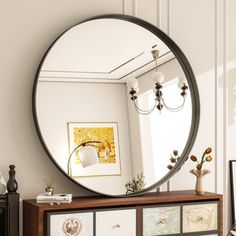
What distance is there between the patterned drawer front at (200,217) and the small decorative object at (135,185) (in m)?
0.28

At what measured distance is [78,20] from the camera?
311 centimetres

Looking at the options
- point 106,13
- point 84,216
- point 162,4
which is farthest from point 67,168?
point 162,4

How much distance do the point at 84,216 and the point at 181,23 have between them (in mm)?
1397

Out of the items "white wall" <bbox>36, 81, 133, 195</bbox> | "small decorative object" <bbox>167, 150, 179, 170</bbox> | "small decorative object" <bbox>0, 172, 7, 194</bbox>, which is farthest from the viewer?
"small decorative object" <bbox>167, 150, 179, 170</bbox>

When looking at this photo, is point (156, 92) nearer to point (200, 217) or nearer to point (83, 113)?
point (83, 113)

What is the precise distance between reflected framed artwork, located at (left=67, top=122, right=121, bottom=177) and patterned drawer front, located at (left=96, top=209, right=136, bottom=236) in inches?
10.3

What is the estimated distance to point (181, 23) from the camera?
345 cm

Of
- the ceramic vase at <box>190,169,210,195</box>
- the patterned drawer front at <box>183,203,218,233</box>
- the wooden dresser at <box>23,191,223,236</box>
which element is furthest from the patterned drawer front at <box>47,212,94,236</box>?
the ceramic vase at <box>190,169,210,195</box>

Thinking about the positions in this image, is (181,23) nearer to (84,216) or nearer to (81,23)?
(81,23)

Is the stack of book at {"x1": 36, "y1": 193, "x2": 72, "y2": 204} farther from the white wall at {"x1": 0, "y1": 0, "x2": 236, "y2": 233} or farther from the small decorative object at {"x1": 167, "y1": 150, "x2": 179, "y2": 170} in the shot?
the small decorative object at {"x1": 167, "y1": 150, "x2": 179, "y2": 170}

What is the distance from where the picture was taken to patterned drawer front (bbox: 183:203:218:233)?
10.2ft

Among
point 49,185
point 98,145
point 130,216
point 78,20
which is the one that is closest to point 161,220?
point 130,216

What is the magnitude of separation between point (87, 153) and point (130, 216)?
1.37 ft

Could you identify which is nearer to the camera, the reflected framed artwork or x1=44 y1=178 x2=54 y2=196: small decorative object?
x1=44 y1=178 x2=54 y2=196: small decorative object
